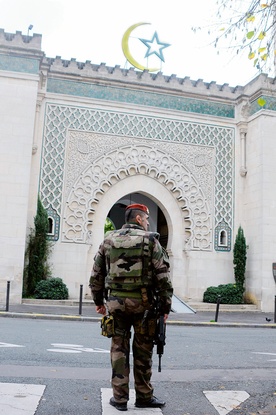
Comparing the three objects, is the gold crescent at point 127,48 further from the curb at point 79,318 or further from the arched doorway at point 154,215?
the curb at point 79,318

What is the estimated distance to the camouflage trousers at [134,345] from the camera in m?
4.10

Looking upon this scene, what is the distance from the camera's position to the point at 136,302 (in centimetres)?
414

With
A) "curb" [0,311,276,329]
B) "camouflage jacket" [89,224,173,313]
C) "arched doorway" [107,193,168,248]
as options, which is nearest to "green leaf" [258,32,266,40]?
"camouflage jacket" [89,224,173,313]

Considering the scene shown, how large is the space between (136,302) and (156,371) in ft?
6.04

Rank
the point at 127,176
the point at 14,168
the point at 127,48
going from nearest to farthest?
the point at 14,168, the point at 127,176, the point at 127,48

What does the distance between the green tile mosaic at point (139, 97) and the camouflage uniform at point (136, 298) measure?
15.8 meters

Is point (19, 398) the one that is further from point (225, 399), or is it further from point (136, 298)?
point (225, 399)

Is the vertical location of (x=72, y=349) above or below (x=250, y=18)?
below

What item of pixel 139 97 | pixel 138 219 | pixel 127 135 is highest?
pixel 139 97

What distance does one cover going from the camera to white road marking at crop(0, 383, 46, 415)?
3.74 metres

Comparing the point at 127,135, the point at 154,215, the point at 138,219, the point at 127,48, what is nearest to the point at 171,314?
the point at 127,135

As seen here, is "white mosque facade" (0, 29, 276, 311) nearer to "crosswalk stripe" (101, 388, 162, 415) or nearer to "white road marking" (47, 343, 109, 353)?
"white road marking" (47, 343, 109, 353)

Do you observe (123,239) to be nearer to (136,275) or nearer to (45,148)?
(136,275)

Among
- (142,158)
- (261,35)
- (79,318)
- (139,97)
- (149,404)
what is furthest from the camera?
(139,97)
